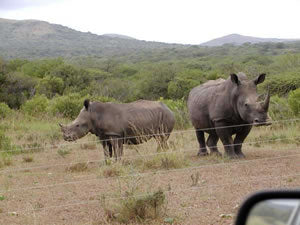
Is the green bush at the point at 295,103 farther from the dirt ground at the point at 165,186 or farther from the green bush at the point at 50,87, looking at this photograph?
the green bush at the point at 50,87

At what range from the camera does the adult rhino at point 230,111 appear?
914cm

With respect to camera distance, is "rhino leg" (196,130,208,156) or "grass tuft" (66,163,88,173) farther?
"rhino leg" (196,130,208,156)

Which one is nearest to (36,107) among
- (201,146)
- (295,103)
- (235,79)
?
(295,103)

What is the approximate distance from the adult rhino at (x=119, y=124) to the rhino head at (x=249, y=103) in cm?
168

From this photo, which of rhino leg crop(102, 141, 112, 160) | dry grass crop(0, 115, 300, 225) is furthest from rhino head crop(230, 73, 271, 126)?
rhino leg crop(102, 141, 112, 160)

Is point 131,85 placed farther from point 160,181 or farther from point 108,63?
point 160,181

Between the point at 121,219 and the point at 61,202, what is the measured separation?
4.82 feet

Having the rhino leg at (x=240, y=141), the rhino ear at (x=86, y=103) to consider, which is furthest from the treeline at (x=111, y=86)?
the rhino ear at (x=86, y=103)

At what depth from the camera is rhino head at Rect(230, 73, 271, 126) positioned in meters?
8.93

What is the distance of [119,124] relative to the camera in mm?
10430

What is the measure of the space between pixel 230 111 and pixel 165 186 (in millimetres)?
2768

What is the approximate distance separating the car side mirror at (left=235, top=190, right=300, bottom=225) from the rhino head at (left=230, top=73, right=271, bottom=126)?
638cm

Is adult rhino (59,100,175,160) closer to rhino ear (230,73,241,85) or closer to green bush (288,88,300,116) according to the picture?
rhino ear (230,73,241,85)

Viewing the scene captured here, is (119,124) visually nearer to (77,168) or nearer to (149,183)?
(77,168)
